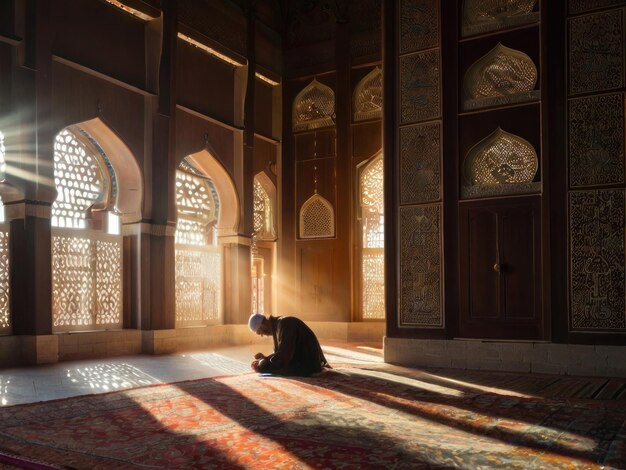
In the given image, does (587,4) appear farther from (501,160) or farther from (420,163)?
(420,163)

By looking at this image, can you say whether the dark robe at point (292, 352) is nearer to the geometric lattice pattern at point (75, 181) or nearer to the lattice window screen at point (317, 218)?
the geometric lattice pattern at point (75, 181)

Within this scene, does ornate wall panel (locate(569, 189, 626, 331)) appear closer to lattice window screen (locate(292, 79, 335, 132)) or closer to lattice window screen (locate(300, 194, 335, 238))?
lattice window screen (locate(300, 194, 335, 238))

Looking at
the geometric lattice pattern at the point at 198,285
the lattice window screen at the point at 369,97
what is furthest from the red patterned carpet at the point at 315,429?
the lattice window screen at the point at 369,97

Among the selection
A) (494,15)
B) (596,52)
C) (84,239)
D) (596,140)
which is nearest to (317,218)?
(84,239)

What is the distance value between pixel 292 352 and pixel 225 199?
4492mm

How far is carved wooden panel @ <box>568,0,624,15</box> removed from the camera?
634 cm

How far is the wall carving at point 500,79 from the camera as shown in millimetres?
6715

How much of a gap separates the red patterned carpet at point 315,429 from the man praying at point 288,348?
21.8 inches

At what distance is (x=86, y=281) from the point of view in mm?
7781

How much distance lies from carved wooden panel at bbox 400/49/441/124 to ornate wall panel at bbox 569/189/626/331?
175 cm

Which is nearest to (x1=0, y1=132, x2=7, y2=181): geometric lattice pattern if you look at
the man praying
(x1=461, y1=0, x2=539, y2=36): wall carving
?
the man praying

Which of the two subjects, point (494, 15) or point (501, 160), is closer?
point (501, 160)

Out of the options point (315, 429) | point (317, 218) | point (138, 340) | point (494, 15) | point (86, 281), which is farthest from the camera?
point (317, 218)

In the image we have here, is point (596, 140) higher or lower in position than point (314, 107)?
lower
